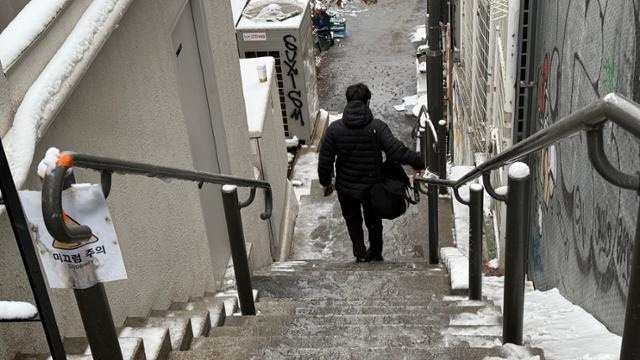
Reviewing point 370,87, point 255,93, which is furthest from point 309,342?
point 370,87

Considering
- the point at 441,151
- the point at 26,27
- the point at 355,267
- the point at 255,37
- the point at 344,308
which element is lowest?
the point at 355,267

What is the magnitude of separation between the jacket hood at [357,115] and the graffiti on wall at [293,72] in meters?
5.44

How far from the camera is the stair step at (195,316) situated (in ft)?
11.9

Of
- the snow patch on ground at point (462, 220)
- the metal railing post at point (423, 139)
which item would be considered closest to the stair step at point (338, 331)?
the metal railing post at point (423, 139)

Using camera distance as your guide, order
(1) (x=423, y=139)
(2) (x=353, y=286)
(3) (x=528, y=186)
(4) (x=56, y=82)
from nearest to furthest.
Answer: (4) (x=56, y=82) < (3) (x=528, y=186) < (2) (x=353, y=286) < (1) (x=423, y=139)

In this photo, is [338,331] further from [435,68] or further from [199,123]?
[435,68]

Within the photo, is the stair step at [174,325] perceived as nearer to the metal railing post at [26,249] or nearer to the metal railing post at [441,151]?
the metal railing post at [26,249]

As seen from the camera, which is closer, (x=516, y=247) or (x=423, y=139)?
(x=516, y=247)

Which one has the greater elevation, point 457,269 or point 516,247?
point 516,247

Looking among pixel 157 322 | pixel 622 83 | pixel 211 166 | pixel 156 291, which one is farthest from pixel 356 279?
pixel 622 83

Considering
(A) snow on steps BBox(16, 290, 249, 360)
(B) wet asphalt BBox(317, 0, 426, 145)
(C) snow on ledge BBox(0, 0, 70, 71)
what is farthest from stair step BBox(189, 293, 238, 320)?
(B) wet asphalt BBox(317, 0, 426, 145)

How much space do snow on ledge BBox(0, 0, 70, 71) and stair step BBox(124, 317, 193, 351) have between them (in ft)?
4.34

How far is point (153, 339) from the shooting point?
305 cm

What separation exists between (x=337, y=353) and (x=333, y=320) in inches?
40.4
